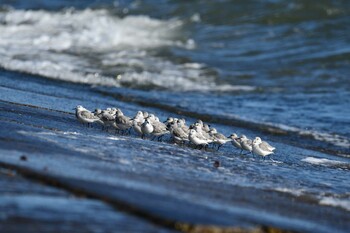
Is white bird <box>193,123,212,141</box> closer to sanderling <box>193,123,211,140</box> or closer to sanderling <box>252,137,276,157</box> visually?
sanderling <box>193,123,211,140</box>

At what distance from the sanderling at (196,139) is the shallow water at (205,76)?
369 millimetres

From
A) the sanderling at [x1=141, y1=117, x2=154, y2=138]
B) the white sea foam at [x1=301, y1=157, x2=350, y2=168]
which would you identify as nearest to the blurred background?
the white sea foam at [x1=301, y1=157, x2=350, y2=168]

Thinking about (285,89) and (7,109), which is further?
(285,89)

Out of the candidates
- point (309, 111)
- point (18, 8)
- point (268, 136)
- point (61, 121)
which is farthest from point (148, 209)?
point (18, 8)

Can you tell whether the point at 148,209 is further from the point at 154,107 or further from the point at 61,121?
the point at 154,107

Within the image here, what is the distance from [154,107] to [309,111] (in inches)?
136

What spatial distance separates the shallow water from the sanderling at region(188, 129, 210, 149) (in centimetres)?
37

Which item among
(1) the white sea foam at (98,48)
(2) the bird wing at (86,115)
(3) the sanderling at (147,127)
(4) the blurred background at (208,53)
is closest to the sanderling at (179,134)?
(3) the sanderling at (147,127)

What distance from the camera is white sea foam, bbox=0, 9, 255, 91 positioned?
65.3 feet

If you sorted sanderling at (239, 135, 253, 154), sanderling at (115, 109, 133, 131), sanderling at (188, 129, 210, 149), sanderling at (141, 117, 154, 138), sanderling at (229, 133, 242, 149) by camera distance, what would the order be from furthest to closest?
sanderling at (229, 133, 242, 149), sanderling at (239, 135, 253, 154), sanderling at (115, 109, 133, 131), sanderling at (141, 117, 154, 138), sanderling at (188, 129, 210, 149)

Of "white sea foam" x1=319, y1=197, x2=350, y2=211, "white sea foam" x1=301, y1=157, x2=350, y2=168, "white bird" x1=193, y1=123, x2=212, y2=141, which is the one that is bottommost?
"white sea foam" x1=319, y1=197, x2=350, y2=211

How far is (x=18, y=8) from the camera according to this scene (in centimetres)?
3594

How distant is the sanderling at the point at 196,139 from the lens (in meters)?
11.1

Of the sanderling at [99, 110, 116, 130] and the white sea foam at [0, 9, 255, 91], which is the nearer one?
the sanderling at [99, 110, 116, 130]
